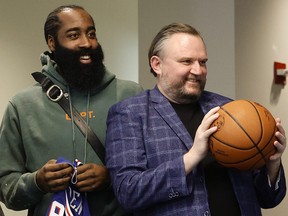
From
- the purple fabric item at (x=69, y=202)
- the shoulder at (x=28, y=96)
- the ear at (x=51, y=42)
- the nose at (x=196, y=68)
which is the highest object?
the ear at (x=51, y=42)

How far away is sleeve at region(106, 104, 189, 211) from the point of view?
4.75 feet

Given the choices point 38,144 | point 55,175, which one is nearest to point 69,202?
point 55,175

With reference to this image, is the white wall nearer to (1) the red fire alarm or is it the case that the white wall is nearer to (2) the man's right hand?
(1) the red fire alarm

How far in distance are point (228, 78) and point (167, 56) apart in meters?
1.82

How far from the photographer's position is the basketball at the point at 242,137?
1407 millimetres

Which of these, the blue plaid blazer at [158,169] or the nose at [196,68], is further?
the nose at [196,68]

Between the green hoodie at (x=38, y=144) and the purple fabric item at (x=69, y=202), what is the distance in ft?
0.27

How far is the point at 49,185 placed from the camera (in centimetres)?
156

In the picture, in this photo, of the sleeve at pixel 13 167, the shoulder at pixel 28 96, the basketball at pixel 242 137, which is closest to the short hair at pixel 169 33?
the basketball at pixel 242 137

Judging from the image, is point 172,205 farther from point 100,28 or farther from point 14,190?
point 100,28

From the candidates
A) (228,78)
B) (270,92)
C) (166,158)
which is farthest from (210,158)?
(228,78)

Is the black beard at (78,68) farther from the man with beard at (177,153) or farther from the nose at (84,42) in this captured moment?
the man with beard at (177,153)

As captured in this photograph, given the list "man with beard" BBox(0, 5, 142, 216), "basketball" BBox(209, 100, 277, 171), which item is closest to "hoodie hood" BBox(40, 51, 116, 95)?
"man with beard" BBox(0, 5, 142, 216)

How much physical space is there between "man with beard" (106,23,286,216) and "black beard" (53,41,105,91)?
0.57 ft
